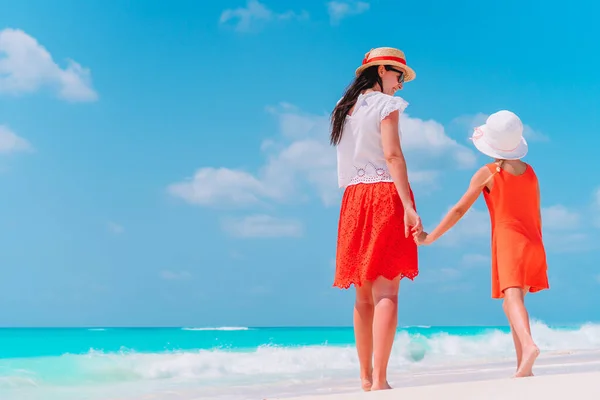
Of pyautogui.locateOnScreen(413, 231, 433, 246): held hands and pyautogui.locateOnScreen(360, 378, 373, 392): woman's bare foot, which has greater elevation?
pyautogui.locateOnScreen(413, 231, 433, 246): held hands

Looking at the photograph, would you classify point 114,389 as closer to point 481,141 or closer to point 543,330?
point 481,141

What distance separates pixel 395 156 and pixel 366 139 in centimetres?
24

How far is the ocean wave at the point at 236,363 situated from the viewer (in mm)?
9710

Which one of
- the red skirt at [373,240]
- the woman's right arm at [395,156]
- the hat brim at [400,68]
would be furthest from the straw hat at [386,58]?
the red skirt at [373,240]

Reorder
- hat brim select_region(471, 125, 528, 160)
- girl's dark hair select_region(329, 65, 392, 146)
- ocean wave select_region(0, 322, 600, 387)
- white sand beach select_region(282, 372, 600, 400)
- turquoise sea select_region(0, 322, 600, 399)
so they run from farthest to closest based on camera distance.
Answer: ocean wave select_region(0, 322, 600, 387), turquoise sea select_region(0, 322, 600, 399), girl's dark hair select_region(329, 65, 392, 146), hat brim select_region(471, 125, 528, 160), white sand beach select_region(282, 372, 600, 400)

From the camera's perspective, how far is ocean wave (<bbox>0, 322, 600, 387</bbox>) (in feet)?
31.9

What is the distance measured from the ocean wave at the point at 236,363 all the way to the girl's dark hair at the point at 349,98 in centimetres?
523

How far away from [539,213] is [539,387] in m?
1.39

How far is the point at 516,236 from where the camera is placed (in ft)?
11.7

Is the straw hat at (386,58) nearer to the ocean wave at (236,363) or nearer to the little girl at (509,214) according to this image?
the little girl at (509,214)

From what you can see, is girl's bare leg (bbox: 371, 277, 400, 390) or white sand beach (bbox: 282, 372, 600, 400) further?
girl's bare leg (bbox: 371, 277, 400, 390)

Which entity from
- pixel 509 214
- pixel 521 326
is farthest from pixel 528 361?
pixel 509 214

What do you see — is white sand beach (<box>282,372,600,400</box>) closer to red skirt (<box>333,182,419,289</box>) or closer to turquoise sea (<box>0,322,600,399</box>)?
red skirt (<box>333,182,419,289</box>)

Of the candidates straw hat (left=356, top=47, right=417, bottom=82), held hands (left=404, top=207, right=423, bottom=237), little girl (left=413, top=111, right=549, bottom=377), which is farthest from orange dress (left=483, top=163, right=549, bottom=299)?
straw hat (left=356, top=47, right=417, bottom=82)
